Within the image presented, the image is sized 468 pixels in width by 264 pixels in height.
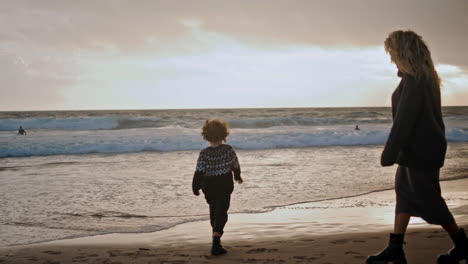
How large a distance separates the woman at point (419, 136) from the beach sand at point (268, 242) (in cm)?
68

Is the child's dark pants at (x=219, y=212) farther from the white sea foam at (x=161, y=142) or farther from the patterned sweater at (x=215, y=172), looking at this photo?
the white sea foam at (x=161, y=142)

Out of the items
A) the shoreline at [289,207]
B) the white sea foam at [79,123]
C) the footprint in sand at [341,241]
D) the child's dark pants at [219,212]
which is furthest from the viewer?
the white sea foam at [79,123]

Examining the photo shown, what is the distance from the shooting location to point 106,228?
19.1 feet

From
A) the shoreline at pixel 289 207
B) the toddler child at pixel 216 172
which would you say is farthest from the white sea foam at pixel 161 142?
the toddler child at pixel 216 172

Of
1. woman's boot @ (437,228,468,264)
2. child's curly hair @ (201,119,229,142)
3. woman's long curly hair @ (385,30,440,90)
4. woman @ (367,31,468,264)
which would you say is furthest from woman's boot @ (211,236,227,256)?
woman's long curly hair @ (385,30,440,90)

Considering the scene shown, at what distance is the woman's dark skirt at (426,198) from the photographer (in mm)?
3447

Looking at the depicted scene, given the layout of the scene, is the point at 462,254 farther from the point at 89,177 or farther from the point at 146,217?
the point at 89,177

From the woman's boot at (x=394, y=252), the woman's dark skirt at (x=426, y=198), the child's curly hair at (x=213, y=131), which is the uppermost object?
the child's curly hair at (x=213, y=131)

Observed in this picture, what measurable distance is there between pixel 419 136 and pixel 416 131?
0.04 metres

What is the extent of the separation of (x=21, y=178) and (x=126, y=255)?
716 cm

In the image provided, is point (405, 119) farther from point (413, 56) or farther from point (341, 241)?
point (341, 241)

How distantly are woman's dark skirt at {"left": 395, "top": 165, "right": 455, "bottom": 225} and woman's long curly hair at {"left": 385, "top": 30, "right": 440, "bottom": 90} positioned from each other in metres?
0.68

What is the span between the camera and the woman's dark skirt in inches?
136

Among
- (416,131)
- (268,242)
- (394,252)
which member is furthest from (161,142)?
(416,131)
